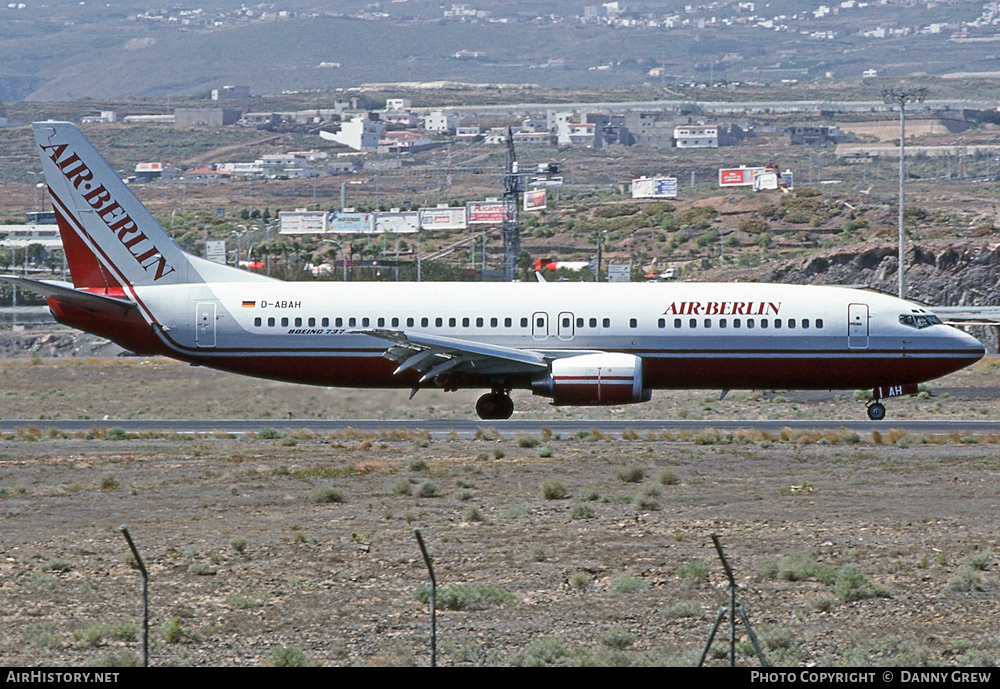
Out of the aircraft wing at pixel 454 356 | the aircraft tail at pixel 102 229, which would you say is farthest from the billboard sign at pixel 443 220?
the aircraft wing at pixel 454 356

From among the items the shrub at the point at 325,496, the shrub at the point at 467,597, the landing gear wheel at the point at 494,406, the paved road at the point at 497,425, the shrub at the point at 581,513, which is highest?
the shrub at the point at 467,597

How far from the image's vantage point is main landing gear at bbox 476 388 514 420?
39.8 metres

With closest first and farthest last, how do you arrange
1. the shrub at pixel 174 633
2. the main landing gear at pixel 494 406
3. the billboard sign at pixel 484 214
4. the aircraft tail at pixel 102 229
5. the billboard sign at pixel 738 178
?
the shrub at pixel 174 633 < the aircraft tail at pixel 102 229 < the main landing gear at pixel 494 406 < the billboard sign at pixel 484 214 < the billboard sign at pixel 738 178

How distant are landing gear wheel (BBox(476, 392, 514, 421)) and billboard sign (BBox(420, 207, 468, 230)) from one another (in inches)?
3705

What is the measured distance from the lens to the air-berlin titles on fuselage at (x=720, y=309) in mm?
38375

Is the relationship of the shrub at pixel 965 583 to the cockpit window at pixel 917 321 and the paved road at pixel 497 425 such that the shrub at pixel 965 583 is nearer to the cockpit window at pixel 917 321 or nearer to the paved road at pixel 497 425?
the paved road at pixel 497 425

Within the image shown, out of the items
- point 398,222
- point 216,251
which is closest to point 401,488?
point 216,251

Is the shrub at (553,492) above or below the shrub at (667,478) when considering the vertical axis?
above

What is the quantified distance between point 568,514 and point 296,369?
1599 cm

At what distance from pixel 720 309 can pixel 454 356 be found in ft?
23.4

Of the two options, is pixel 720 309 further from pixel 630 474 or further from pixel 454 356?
pixel 630 474

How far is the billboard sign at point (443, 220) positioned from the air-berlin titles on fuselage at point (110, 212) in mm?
93547

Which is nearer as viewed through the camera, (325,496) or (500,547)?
(500,547)

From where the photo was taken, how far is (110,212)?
39906mm
